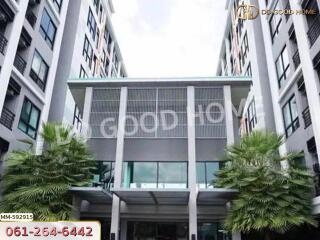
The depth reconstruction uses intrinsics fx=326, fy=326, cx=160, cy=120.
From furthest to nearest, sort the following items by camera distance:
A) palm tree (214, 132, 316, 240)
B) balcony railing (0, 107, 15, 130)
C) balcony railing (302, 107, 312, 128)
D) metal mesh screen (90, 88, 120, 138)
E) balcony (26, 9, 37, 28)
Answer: balcony (26, 9, 37, 28) → metal mesh screen (90, 88, 120, 138) → balcony railing (0, 107, 15, 130) → balcony railing (302, 107, 312, 128) → palm tree (214, 132, 316, 240)

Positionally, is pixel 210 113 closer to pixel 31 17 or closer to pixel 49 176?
pixel 49 176

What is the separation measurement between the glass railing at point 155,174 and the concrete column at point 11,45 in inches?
303

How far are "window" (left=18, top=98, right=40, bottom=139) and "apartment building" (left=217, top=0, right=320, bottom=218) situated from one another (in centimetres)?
1509

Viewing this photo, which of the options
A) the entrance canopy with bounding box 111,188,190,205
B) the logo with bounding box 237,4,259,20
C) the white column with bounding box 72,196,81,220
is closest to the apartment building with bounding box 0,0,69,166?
the white column with bounding box 72,196,81,220

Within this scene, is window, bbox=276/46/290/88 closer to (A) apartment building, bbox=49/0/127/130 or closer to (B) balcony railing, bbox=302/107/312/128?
(B) balcony railing, bbox=302/107/312/128

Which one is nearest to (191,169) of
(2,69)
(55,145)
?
(55,145)

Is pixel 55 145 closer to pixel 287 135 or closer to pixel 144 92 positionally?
pixel 144 92

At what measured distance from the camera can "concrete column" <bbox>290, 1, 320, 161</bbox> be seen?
1465 centimetres

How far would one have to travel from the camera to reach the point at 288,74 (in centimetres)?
1959

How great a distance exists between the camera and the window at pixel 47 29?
2200cm

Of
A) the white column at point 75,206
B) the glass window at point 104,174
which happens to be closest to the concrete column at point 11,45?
the white column at point 75,206

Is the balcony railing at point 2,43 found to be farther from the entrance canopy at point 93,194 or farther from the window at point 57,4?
the entrance canopy at point 93,194

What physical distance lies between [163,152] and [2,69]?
31.9 ft

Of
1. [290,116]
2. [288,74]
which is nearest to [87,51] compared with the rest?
[288,74]
